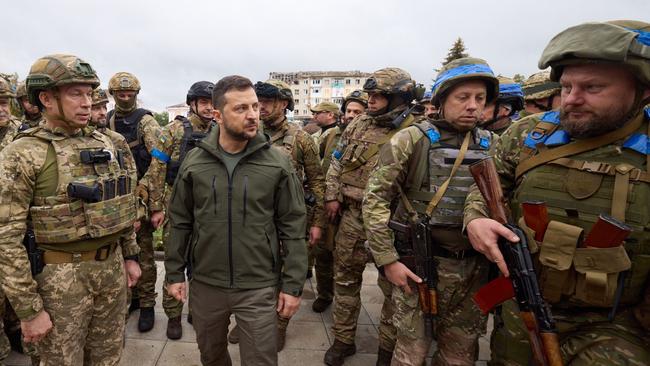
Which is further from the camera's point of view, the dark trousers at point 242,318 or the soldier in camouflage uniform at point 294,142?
the soldier in camouflage uniform at point 294,142

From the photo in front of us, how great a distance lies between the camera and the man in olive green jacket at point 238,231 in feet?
7.56

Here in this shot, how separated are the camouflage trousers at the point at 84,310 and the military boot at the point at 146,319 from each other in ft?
4.04

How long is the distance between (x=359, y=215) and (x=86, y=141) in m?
2.45

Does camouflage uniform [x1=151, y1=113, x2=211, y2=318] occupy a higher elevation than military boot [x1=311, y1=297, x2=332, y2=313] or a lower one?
higher

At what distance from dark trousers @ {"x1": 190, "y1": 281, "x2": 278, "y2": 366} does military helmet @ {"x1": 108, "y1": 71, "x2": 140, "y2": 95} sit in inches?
117

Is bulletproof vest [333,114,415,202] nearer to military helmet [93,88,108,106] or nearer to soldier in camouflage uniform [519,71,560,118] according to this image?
soldier in camouflage uniform [519,71,560,118]

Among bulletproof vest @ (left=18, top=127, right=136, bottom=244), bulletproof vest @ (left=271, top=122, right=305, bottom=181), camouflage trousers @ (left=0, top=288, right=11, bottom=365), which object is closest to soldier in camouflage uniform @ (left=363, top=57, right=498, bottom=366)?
bulletproof vest @ (left=271, top=122, right=305, bottom=181)

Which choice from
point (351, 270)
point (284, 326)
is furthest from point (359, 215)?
point (284, 326)

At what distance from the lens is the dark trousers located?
7.68 feet

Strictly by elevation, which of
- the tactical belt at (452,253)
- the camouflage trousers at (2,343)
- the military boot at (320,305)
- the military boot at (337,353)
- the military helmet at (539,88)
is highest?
the military helmet at (539,88)

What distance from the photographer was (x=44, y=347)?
7.29ft

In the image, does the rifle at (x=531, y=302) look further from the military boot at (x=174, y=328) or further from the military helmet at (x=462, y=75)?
the military boot at (x=174, y=328)

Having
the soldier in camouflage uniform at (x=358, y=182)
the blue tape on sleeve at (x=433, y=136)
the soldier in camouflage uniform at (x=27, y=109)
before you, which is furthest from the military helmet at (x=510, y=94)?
the soldier in camouflage uniform at (x=27, y=109)

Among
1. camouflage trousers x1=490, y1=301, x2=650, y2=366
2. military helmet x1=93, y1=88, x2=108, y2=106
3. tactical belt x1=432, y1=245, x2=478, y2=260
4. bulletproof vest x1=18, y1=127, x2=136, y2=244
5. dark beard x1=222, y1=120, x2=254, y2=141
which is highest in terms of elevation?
military helmet x1=93, y1=88, x2=108, y2=106
